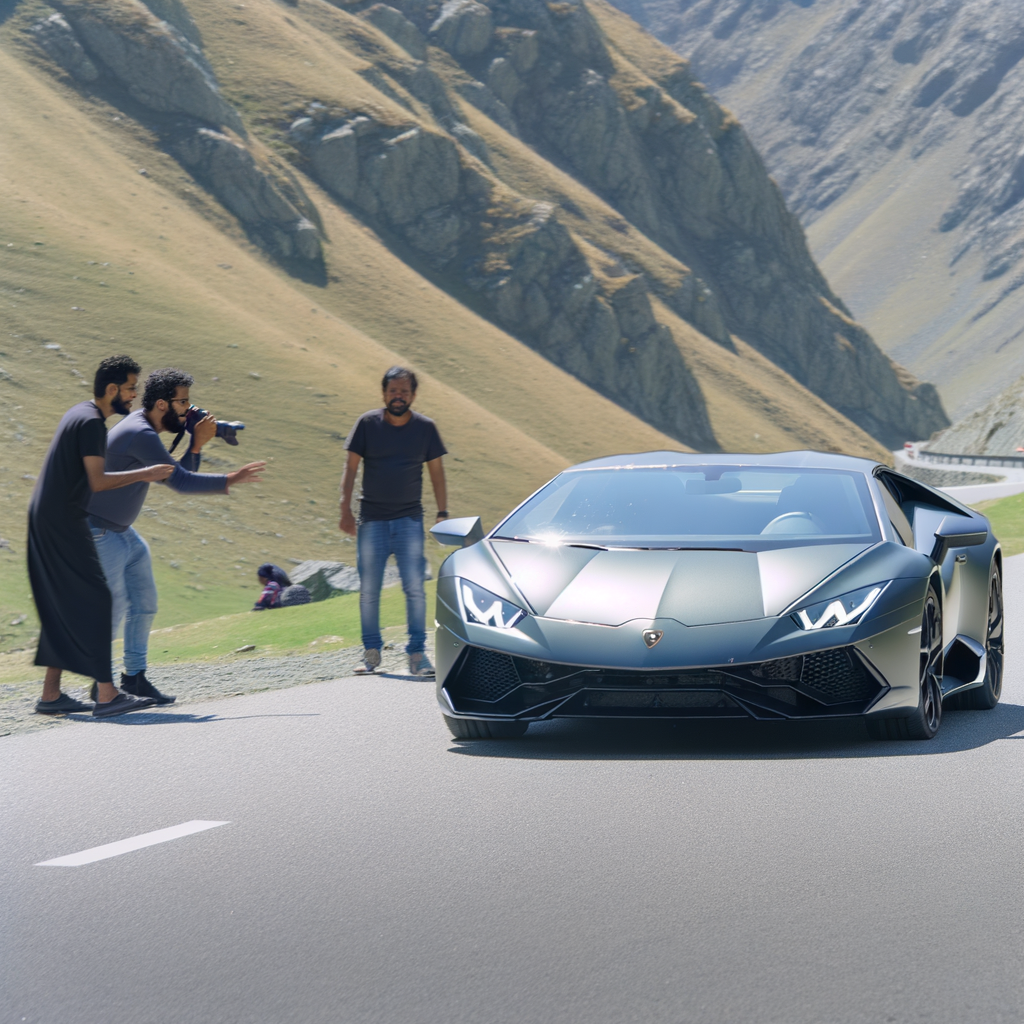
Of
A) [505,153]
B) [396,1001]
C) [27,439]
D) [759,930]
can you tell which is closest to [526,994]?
[396,1001]

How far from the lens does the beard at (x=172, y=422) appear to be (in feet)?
28.1

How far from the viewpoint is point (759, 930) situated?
4113 mm

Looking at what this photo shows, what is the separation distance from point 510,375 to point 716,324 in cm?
3643

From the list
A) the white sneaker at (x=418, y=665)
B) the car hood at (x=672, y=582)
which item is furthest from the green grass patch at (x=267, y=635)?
the car hood at (x=672, y=582)

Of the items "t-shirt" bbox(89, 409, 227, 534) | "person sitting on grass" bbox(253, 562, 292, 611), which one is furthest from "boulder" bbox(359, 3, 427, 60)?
"t-shirt" bbox(89, 409, 227, 534)

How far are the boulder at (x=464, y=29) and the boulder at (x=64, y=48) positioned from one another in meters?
43.8

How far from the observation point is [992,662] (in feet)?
26.7

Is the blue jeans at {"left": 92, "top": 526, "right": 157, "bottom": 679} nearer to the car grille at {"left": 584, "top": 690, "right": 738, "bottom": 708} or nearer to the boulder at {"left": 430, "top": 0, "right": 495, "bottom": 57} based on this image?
the car grille at {"left": 584, "top": 690, "right": 738, "bottom": 708}

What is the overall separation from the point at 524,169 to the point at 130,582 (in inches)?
3968

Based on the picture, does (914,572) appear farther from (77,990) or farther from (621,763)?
(77,990)

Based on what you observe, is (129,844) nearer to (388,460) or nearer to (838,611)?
(838,611)

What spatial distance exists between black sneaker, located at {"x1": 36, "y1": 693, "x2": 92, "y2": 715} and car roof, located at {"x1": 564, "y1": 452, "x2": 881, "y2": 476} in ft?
10.8

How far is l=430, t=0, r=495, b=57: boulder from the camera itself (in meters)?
115

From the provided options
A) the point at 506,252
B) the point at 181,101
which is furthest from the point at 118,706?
the point at 506,252
